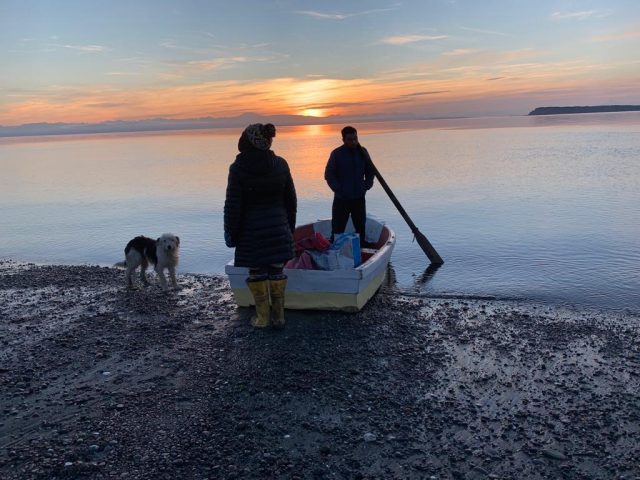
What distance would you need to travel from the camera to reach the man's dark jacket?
8375mm

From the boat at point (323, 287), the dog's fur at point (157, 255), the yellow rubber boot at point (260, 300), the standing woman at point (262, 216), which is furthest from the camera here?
the dog's fur at point (157, 255)

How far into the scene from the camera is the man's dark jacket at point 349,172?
330 inches

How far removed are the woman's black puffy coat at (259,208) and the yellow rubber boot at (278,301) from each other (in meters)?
0.30

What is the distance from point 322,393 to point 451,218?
11.1 metres

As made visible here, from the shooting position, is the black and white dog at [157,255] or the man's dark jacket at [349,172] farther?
the man's dark jacket at [349,172]

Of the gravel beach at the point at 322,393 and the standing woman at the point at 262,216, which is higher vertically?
the standing woman at the point at 262,216

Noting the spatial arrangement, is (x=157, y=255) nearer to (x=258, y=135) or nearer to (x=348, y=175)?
(x=348, y=175)

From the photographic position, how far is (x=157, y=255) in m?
8.34

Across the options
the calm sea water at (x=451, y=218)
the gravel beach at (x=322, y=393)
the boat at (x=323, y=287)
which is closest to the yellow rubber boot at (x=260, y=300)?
the gravel beach at (x=322, y=393)

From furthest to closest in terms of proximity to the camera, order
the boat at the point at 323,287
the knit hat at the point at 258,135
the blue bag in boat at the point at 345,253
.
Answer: the blue bag in boat at the point at 345,253, the boat at the point at 323,287, the knit hat at the point at 258,135

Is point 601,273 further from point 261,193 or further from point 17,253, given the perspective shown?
point 17,253

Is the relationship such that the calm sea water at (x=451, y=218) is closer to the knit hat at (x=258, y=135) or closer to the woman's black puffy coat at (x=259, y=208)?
the woman's black puffy coat at (x=259, y=208)

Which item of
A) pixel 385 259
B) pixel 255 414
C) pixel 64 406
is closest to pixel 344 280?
pixel 385 259

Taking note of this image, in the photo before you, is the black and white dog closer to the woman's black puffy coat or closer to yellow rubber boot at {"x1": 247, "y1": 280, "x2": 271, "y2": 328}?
the woman's black puffy coat
